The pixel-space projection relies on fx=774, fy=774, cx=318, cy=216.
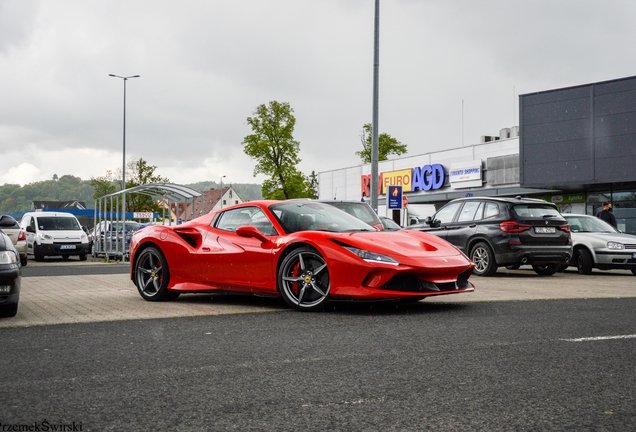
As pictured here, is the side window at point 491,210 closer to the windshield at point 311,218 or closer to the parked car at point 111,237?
the windshield at point 311,218

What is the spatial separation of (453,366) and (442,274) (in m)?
3.21

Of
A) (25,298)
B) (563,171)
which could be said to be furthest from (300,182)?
(25,298)

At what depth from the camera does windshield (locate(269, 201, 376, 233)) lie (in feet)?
28.7

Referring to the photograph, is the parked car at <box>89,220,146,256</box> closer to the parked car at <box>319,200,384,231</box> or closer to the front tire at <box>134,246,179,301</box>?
the parked car at <box>319,200,384,231</box>

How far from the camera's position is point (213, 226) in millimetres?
9430

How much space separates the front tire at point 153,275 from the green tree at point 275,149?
179ft

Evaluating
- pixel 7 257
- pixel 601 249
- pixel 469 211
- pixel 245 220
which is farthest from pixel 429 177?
pixel 7 257

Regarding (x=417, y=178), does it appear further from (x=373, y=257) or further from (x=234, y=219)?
(x=373, y=257)

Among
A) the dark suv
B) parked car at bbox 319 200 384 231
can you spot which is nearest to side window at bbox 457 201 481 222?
the dark suv

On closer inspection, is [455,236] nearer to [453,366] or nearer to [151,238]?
[151,238]

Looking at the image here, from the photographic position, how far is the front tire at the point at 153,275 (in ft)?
31.1

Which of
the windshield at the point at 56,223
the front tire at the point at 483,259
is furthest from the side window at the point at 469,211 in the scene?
the windshield at the point at 56,223

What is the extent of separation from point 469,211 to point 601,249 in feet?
10.5

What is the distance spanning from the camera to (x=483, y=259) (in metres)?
15.6
